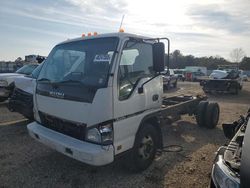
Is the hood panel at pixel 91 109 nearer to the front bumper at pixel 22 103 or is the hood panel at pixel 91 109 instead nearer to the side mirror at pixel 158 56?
the side mirror at pixel 158 56

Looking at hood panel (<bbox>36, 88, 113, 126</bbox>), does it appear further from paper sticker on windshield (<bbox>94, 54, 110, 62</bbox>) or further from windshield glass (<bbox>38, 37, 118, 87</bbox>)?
paper sticker on windshield (<bbox>94, 54, 110, 62</bbox>)

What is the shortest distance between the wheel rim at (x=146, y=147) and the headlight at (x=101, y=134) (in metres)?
0.95

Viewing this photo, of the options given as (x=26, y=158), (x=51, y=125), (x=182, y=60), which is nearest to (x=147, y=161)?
(x=51, y=125)

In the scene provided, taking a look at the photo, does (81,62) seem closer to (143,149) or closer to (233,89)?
(143,149)

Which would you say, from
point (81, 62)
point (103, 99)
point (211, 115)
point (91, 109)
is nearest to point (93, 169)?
point (91, 109)

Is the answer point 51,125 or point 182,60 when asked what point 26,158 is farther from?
point 182,60

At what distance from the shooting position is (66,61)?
4.23 metres

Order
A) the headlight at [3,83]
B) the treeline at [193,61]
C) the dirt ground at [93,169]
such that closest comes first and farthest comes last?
the dirt ground at [93,169]
the headlight at [3,83]
the treeline at [193,61]

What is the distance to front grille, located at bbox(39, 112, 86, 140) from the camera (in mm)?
3484

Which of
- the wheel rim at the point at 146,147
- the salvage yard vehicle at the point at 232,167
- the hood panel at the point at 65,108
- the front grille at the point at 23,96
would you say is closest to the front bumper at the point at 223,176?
the salvage yard vehicle at the point at 232,167

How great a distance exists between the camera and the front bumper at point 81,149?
3.23 meters

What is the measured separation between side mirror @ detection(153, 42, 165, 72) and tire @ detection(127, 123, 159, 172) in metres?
1.04

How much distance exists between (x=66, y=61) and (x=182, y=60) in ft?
239

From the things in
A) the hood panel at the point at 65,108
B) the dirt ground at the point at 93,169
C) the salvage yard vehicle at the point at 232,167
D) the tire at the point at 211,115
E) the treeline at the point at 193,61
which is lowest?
the dirt ground at the point at 93,169
